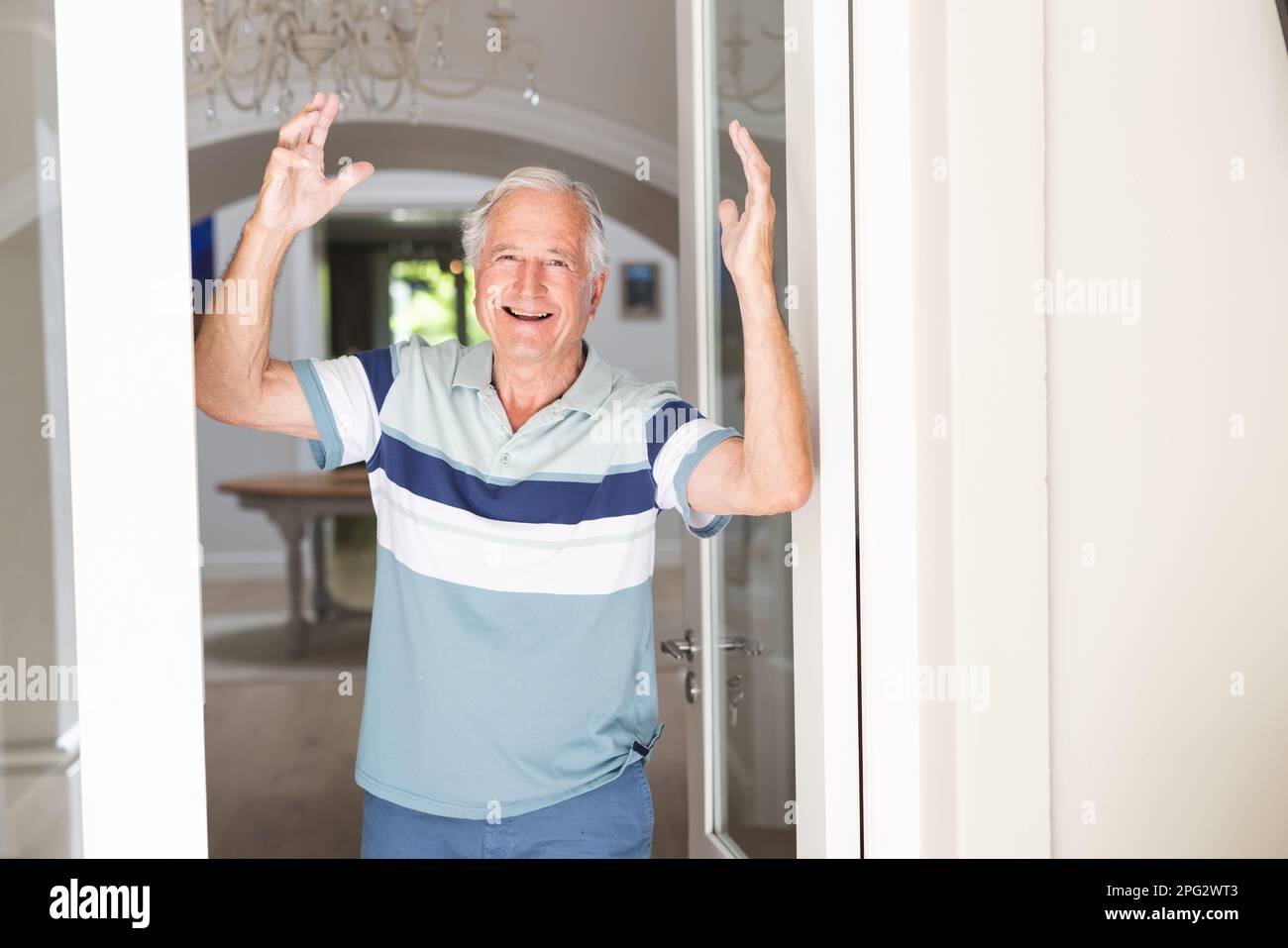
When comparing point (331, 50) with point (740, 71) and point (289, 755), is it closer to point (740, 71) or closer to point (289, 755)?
point (740, 71)

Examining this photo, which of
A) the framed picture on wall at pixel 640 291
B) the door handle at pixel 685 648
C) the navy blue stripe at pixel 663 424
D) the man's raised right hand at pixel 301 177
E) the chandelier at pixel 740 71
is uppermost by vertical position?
the framed picture on wall at pixel 640 291

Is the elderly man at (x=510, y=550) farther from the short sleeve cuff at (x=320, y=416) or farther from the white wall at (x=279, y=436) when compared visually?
the white wall at (x=279, y=436)

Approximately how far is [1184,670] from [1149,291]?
0.48 meters

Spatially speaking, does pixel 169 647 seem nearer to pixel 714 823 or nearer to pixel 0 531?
pixel 0 531

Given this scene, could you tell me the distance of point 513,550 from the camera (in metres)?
1.67

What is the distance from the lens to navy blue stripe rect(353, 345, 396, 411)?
1755 mm

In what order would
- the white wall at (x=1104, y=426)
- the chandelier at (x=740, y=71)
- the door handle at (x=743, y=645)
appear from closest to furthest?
the white wall at (x=1104, y=426) < the chandelier at (x=740, y=71) < the door handle at (x=743, y=645)

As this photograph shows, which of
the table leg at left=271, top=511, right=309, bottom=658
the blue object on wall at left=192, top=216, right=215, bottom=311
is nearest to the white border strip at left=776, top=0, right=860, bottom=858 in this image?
the table leg at left=271, top=511, right=309, bottom=658

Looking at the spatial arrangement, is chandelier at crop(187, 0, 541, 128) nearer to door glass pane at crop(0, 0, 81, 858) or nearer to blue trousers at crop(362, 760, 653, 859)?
door glass pane at crop(0, 0, 81, 858)

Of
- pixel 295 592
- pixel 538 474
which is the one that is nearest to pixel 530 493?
pixel 538 474

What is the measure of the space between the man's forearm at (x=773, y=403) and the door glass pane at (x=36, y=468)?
795 millimetres

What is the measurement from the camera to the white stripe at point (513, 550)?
167 cm

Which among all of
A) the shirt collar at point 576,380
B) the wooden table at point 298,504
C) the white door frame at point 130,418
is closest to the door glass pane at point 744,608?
the shirt collar at point 576,380

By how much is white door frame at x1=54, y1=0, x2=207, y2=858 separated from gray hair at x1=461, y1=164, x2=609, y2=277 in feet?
1.86
